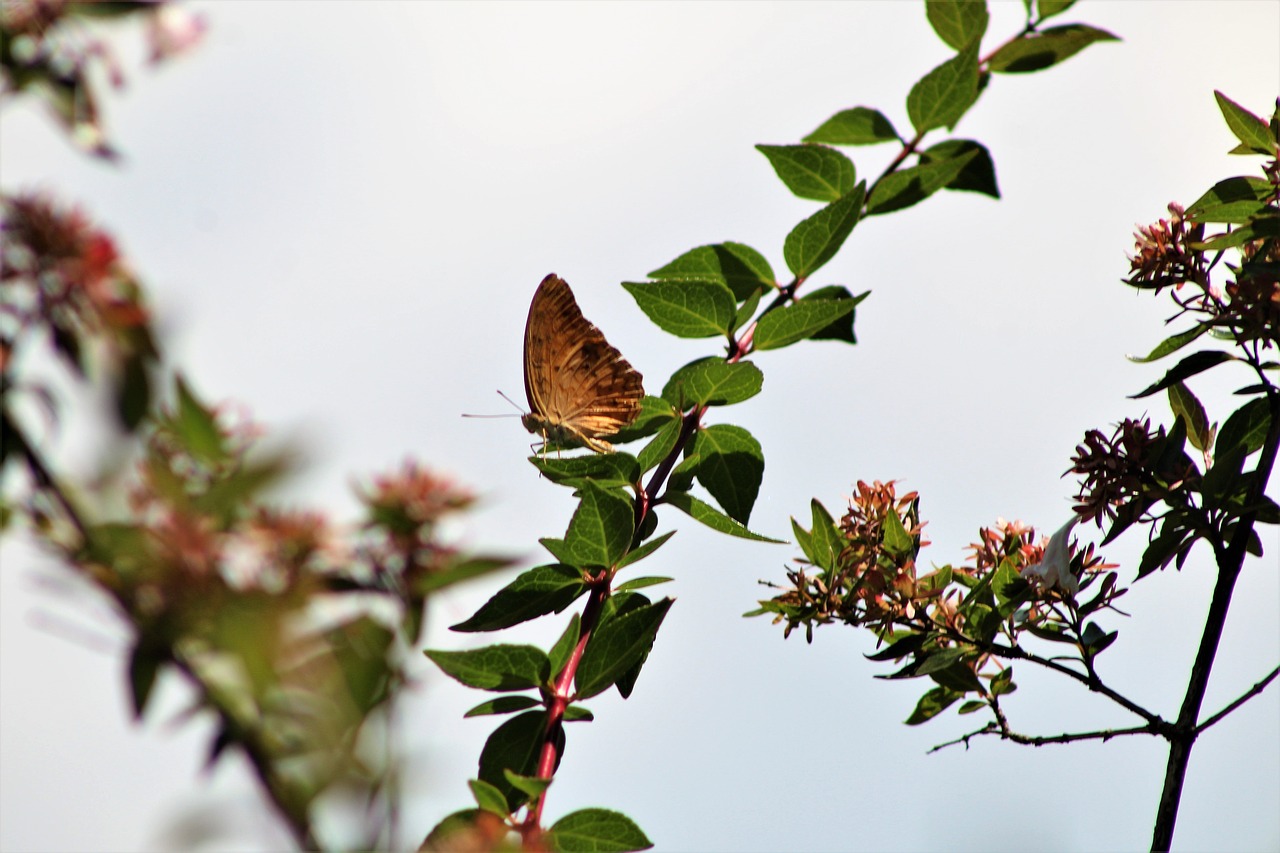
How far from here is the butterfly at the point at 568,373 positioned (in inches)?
117

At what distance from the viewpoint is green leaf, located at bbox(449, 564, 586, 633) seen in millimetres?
1780

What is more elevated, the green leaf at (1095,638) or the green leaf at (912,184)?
the green leaf at (912,184)

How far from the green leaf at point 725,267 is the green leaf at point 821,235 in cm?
7

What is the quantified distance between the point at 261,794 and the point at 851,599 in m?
1.50

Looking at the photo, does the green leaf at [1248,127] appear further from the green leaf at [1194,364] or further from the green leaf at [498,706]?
the green leaf at [498,706]

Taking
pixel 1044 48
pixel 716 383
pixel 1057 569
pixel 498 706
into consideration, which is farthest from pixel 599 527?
pixel 1044 48

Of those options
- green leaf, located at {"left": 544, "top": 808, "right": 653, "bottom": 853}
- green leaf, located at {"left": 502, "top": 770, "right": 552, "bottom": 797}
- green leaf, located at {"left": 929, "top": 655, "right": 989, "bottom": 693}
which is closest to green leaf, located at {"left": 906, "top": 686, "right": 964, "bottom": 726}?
green leaf, located at {"left": 929, "top": 655, "right": 989, "bottom": 693}

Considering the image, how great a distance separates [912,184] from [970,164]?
18 centimetres

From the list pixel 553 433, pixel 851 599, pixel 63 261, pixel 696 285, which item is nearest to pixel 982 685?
pixel 851 599

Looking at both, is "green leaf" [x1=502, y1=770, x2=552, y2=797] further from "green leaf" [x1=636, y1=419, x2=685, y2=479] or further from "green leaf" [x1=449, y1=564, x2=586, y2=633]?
"green leaf" [x1=636, y1=419, x2=685, y2=479]

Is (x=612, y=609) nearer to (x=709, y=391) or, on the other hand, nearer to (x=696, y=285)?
(x=709, y=391)

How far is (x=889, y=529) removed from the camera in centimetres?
218

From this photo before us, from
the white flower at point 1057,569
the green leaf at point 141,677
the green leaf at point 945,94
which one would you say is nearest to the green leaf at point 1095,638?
the white flower at point 1057,569

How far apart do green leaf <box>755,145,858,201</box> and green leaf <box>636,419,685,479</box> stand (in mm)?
602
